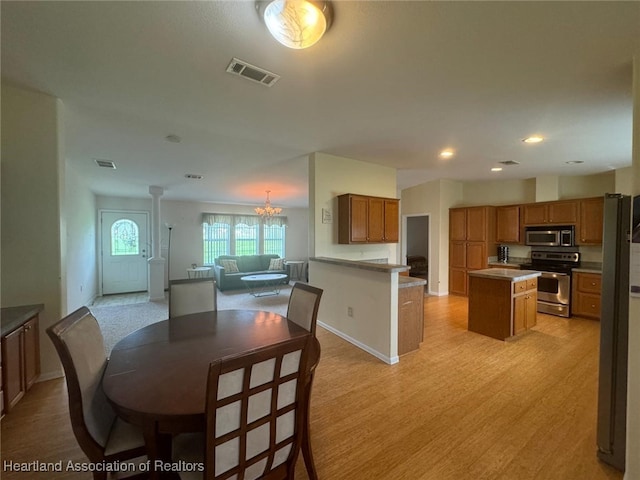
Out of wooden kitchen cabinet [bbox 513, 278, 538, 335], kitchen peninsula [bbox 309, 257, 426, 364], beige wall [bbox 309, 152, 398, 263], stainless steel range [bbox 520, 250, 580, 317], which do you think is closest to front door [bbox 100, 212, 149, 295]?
beige wall [bbox 309, 152, 398, 263]

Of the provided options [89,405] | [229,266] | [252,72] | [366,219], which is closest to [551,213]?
[366,219]

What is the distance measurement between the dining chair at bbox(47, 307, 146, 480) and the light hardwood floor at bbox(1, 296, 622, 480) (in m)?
0.65

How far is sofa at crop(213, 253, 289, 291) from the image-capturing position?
695cm

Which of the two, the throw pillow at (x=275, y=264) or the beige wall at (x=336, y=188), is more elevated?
the beige wall at (x=336, y=188)

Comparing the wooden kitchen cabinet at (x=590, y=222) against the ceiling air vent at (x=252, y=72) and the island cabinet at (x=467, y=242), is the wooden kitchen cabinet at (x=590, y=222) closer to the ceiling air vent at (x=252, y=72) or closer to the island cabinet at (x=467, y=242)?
the island cabinet at (x=467, y=242)

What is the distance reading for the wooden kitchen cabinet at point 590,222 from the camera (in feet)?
14.6

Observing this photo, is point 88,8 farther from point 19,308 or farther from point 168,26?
point 19,308

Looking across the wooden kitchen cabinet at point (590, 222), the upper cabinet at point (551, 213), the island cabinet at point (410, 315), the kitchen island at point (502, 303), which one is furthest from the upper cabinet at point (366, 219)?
the wooden kitchen cabinet at point (590, 222)

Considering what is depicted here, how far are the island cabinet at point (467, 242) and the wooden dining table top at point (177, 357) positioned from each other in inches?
202

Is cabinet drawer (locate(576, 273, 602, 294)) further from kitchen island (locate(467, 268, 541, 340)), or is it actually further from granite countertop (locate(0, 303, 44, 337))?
granite countertop (locate(0, 303, 44, 337))

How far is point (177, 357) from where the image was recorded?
4.89 ft

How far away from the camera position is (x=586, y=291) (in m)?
4.33

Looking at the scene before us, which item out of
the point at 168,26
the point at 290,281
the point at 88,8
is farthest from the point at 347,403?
the point at 290,281

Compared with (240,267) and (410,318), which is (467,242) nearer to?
(410,318)
